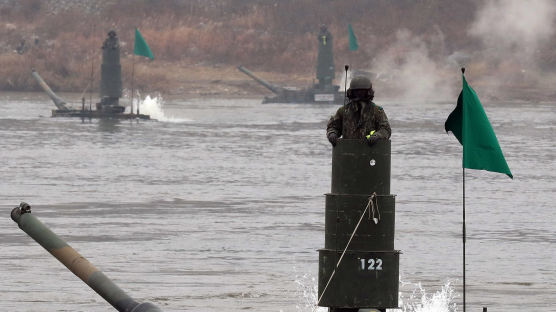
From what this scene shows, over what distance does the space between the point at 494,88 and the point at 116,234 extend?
97118 mm

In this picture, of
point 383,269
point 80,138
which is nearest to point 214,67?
point 80,138

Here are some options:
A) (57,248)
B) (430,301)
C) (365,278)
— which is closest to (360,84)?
(365,278)

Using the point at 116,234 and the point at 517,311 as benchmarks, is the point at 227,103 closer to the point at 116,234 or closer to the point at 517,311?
the point at 116,234

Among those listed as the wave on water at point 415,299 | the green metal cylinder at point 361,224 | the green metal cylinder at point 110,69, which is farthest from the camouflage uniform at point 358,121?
the green metal cylinder at point 110,69

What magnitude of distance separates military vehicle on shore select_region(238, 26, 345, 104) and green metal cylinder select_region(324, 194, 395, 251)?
85.3 metres

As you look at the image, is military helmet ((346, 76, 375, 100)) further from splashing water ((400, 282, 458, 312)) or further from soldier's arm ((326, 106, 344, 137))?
splashing water ((400, 282, 458, 312))

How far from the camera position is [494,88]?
119 metres

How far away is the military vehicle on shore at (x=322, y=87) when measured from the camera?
99938 mm

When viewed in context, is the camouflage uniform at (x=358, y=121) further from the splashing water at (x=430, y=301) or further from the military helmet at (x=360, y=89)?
the splashing water at (x=430, y=301)

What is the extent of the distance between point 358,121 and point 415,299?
494cm

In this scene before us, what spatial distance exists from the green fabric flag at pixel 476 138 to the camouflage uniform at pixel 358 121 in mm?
670

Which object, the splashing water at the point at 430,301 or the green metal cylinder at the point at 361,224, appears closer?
the green metal cylinder at the point at 361,224

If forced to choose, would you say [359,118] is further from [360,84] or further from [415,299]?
[415,299]

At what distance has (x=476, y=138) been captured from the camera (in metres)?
13.5
